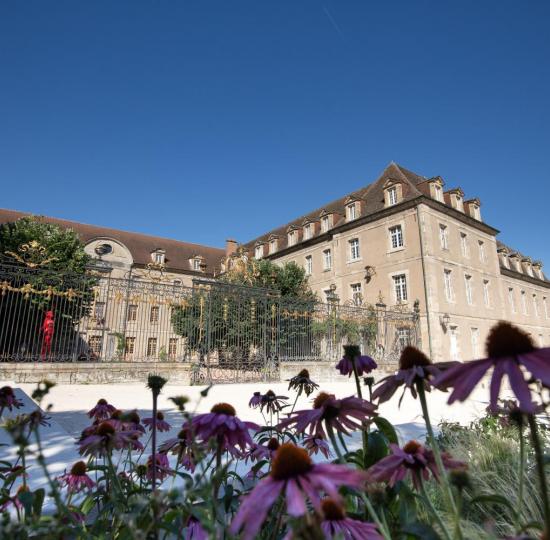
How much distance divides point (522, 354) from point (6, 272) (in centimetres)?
1212

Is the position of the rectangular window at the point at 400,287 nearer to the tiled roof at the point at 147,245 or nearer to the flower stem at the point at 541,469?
the tiled roof at the point at 147,245

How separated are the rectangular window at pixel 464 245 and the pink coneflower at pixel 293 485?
27839 millimetres

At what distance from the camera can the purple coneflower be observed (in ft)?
4.07

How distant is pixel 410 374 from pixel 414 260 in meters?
23.1

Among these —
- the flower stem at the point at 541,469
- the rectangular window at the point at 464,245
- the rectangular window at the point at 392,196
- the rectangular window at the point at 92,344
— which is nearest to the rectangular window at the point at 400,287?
the rectangular window at the point at 392,196

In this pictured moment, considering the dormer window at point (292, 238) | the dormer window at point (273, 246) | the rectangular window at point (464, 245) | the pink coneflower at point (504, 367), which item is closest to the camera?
the pink coneflower at point (504, 367)

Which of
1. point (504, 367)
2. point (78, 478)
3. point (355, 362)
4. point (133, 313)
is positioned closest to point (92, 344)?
point (133, 313)

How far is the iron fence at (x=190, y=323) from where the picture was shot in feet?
34.8

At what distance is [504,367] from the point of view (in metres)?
0.87

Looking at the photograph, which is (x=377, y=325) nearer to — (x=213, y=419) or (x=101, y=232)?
(x=213, y=419)

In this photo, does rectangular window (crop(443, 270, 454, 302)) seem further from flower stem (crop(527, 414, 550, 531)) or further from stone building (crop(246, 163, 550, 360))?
flower stem (crop(527, 414, 550, 531))

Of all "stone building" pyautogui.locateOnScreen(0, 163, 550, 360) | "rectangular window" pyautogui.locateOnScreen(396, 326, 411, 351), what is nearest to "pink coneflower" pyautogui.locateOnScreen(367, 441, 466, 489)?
"stone building" pyautogui.locateOnScreen(0, 163, 550, 360)

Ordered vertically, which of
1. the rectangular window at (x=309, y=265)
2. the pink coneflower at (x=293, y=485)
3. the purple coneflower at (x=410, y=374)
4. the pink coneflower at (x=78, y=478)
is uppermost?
the rectangular window at (x=309, y=265)

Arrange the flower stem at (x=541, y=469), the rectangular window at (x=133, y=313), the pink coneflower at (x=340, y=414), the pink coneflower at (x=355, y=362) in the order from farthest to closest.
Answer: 1. the rectangular window at (x=133, y=313)
2. the pink coneflower at (x=355, y=362)
3. the pink coneflower at (x=340, y=414)
4. the flower stem at (x=541, y=469)
